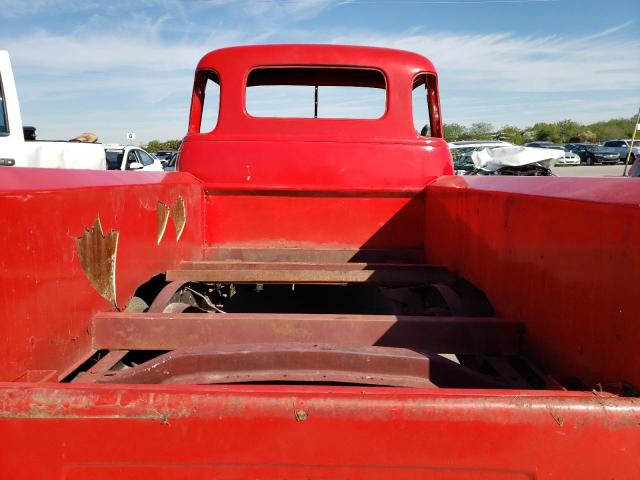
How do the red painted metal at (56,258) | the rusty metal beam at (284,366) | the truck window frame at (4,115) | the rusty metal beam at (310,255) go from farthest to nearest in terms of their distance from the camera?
the truck window frame at (4,115) < the rusty metal beam at (310,255) < the rusty metal beam at (284,366) < the red painted metal at (56,258)

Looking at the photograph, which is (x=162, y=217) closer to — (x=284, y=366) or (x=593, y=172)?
(x=284, y=366)

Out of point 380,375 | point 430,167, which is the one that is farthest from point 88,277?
point 430,167

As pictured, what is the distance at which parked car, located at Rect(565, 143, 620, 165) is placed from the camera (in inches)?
1346

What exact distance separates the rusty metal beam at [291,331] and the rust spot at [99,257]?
0.36 ft

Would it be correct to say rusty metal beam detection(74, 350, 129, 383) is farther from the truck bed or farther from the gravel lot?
the gravel lot

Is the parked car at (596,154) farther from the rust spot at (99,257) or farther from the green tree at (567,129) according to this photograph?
the rust spot at (99,257)

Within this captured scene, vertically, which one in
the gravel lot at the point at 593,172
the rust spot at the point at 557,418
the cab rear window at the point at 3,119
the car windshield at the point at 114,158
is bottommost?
the gravel lot at the point at 593,172

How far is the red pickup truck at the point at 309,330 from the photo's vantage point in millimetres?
1016

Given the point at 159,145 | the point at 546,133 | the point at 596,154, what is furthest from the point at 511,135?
the point at 159,145

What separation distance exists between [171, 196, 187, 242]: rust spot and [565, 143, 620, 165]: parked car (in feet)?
123

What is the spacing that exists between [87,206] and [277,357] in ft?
2.60

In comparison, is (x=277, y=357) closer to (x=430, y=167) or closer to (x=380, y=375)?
(x=380, y=375)

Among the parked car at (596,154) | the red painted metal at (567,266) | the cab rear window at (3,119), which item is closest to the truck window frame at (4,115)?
the cab rear window at (3,119)

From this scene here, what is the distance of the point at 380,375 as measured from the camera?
149 cm
